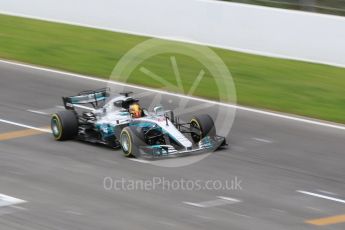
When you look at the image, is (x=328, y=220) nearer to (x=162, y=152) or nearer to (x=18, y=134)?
(x=162, y=152)

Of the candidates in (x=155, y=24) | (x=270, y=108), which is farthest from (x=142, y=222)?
(x=155, y=24)

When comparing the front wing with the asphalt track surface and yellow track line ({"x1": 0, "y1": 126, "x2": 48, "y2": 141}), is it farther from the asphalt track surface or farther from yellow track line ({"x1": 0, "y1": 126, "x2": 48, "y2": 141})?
yellow track line ({"x1": 0, "y1": 126, "x2": 48, "y2": 141})

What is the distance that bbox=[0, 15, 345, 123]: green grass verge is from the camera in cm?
1812

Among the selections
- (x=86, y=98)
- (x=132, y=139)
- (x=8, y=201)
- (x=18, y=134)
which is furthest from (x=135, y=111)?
(x=8, y=201)

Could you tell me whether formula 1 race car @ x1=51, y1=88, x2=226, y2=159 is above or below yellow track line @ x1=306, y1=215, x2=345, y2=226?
above

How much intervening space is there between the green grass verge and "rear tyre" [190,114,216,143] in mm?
3607

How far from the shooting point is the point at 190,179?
42.2 ft

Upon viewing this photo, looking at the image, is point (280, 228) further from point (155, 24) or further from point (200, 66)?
point (155, 24)

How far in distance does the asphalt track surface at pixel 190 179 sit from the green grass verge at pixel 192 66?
150 centimetres

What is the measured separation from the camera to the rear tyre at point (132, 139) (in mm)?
13438

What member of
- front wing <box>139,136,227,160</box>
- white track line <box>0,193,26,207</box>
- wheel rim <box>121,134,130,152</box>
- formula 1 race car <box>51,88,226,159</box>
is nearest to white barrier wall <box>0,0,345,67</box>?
formula 1 race car <box>51,88,226,159</box>

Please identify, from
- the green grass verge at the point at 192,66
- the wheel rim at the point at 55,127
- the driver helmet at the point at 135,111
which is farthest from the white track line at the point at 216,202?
the green grass verge at the point at 192,66

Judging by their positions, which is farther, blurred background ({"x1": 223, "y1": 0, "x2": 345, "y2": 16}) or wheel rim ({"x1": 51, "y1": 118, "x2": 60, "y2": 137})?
blurred background ({"x1": 223, "y1": 0, "x2": 345, "y2": 16})

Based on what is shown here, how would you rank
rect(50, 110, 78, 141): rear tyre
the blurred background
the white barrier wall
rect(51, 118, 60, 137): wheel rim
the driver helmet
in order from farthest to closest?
the blurred background, the white barrier wall, rect(51, 118, 60, 137): wheel rim, rect(50, 110, 78, 141): rear tyre, the driver helmet
